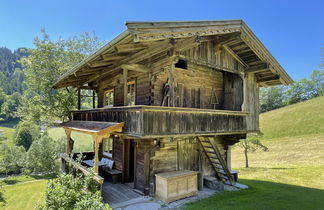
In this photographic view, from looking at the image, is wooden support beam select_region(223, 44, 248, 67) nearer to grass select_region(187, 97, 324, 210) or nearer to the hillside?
grass select_region(187, 97, 324, 210)

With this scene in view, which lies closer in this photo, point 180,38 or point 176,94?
point 180,38

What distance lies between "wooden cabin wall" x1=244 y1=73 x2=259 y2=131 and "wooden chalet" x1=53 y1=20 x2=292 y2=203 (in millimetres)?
59

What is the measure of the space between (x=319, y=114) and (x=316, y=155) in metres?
19.6

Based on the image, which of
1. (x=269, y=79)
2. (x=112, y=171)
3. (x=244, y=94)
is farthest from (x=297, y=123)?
(x=112, y=171)

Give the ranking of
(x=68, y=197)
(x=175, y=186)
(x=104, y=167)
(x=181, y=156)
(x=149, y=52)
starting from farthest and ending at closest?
(x=104, y=167) < (x=181, y=156) < (x=175, y=186) < (x=149, y=52) < (x=68, y=197)

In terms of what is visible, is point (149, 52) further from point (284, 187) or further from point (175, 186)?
point (284, 187)

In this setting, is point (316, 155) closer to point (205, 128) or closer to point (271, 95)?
point (205, 128)

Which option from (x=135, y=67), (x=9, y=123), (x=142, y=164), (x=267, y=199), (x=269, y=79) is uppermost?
(x=269, y=79)

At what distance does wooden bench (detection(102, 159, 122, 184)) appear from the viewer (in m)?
11.1

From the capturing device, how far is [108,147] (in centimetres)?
1410

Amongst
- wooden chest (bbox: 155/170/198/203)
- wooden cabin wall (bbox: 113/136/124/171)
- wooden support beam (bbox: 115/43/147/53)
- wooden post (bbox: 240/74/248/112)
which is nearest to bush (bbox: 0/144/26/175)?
wooden cabin wall (bbox: 113/136/124/171)

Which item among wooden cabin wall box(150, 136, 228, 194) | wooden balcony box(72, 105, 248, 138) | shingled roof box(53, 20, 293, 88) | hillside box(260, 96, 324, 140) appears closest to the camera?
shingled roof box(53, 20, 293, 88)

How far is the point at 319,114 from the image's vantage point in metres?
36.7

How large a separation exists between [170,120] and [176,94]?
299cm
